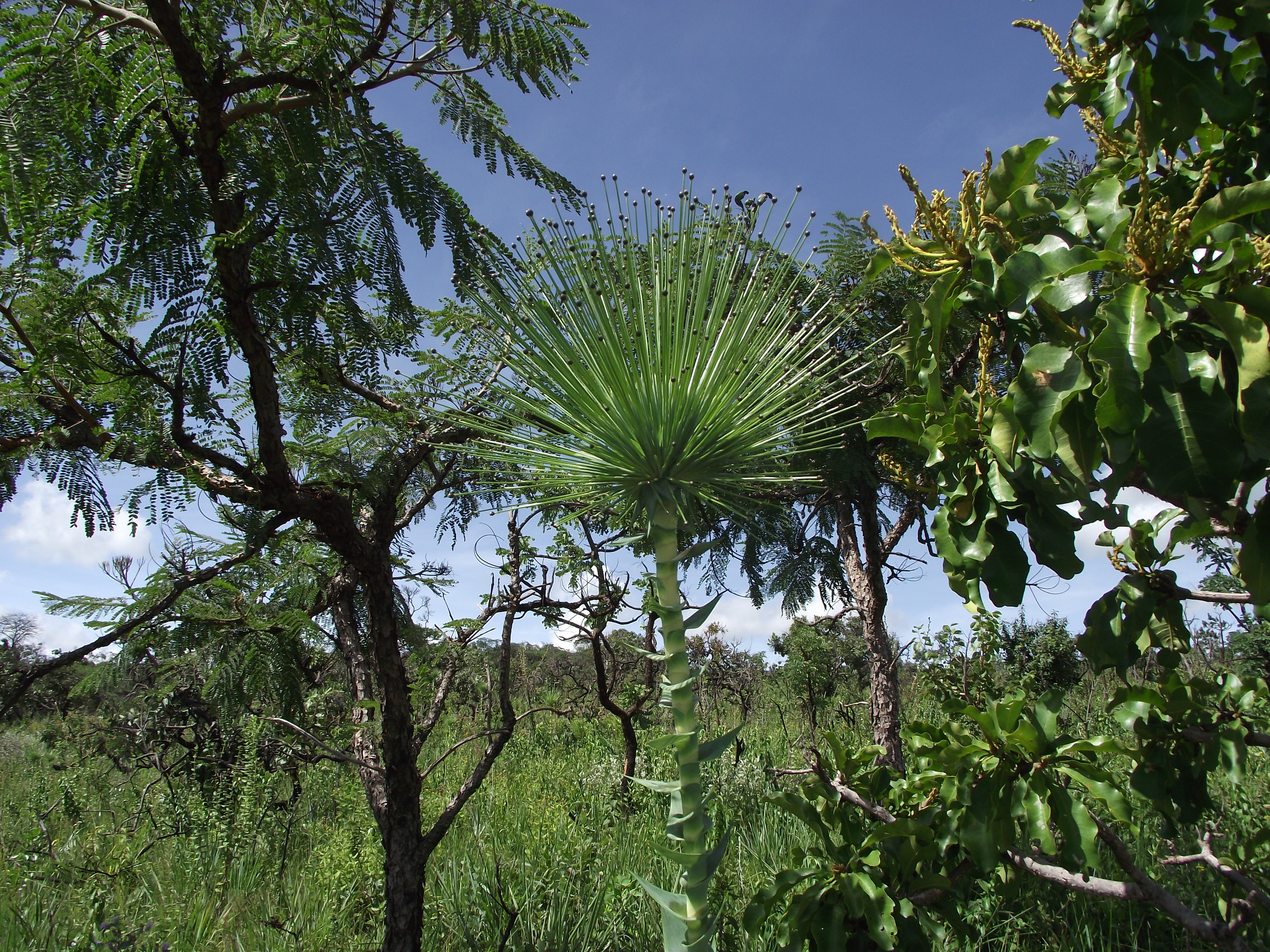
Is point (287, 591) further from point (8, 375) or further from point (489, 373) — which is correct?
point (489, 373)

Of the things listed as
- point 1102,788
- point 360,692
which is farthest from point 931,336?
point 360,692

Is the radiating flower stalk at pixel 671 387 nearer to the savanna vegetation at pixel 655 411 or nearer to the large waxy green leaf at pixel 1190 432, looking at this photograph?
the savanna vegetation at pixel 655 411

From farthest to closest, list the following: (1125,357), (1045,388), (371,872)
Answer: (371,872)
(1045,388)
(1125,357)

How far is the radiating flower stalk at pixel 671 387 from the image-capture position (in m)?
1.34

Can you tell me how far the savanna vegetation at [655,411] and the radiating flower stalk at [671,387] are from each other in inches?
0.5

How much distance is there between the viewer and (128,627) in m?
2.24

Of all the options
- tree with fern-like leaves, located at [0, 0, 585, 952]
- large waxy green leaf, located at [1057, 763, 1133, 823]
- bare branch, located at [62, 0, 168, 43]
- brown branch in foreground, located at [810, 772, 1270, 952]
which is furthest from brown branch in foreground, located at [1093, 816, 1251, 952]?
bare branch, located at [62, 0, 168, 43]

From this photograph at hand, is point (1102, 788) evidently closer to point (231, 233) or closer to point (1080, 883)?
point (1080, 883)

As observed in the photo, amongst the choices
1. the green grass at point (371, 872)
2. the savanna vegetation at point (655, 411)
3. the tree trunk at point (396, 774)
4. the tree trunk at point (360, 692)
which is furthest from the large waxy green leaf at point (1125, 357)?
the tree trunk at point (360, 692)

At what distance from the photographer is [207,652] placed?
113 inches

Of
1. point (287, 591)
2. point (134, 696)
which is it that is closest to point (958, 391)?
point (287, 591)

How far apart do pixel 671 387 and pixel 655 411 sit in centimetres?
6

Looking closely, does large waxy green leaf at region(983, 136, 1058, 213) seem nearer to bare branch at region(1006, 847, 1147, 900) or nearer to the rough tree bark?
bare branch at region(1006, 847, 1147, 900)

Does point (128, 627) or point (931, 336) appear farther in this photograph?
point (128, 627)
